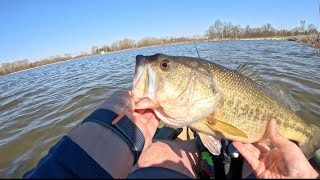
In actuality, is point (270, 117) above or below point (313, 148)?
above

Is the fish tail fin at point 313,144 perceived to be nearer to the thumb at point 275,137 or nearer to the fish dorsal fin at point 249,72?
the thumb at point 275,137

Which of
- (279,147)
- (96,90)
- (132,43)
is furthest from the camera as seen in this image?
(132,43)

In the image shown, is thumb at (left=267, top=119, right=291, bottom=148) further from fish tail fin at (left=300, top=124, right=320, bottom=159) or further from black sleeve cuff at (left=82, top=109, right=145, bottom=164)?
black sleeve cuff at (left=82, top=109, right=145, bottom=164)

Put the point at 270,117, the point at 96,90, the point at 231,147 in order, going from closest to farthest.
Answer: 1. the point at 270,117
2. the point at 231,147
3. the point at 96,90

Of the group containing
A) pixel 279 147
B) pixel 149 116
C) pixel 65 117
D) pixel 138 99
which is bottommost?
pixel 65 117

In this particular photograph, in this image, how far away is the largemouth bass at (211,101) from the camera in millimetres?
2721

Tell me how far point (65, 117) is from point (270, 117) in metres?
6.28

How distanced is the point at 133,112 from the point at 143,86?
0.26 metres

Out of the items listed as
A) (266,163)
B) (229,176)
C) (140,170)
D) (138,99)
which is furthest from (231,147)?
(138,99)

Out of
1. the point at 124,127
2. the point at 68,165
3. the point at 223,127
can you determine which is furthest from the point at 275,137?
the point at 68,165

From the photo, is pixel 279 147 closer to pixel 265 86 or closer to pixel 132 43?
pixel 265 86

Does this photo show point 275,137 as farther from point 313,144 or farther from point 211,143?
point 313,144

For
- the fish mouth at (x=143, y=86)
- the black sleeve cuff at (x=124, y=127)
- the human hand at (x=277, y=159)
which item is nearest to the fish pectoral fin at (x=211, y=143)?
the human hand at (x=277, y=159)

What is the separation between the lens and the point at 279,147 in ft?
9.33
